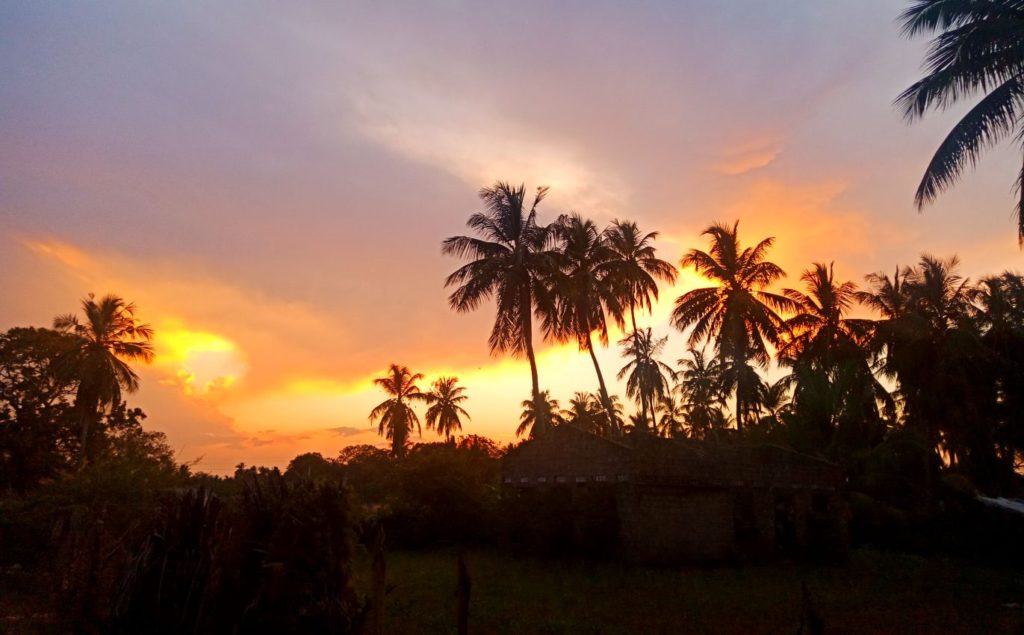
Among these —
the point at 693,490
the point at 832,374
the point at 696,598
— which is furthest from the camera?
the point at 832,374

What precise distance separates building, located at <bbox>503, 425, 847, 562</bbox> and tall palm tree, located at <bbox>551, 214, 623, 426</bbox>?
8209mm

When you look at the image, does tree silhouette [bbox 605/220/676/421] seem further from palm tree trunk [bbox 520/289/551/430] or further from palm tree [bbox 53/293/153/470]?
palm tree [bbox 53/293/153/470]

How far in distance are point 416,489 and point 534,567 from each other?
8238mm

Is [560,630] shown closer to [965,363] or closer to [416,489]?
[416,489]

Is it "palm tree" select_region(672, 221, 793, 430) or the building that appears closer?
the building

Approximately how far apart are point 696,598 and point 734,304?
2231cm

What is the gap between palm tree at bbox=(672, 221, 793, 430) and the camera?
34.5 metres

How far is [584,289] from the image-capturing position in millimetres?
29750

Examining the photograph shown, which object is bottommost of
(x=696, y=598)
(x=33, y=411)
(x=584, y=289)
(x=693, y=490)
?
(x=696, y=598)

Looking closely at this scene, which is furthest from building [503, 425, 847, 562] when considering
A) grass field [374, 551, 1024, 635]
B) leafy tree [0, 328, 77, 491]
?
leafy tree [0, 328, 77, 491]

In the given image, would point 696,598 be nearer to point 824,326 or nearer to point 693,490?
point 693,490

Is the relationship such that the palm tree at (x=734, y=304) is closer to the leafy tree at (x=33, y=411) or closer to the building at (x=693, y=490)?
the building at (x=693, y=490)

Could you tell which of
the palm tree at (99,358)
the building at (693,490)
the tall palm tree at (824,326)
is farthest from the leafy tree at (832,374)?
the palm tree at (99,358)

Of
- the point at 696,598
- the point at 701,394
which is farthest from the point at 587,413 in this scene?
the point at 696,598
